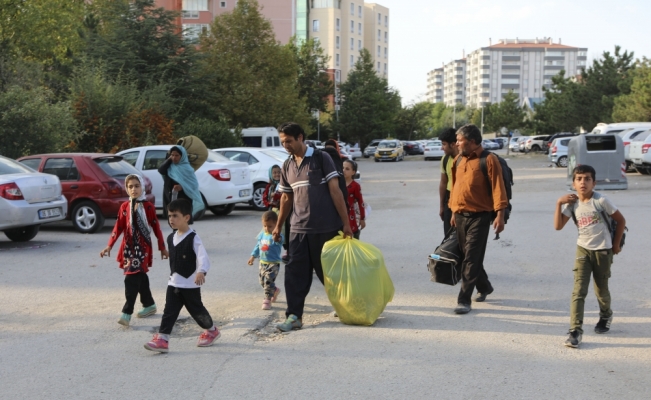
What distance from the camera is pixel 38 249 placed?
11.9 meters

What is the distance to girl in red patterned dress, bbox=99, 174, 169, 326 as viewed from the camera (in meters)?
6.90

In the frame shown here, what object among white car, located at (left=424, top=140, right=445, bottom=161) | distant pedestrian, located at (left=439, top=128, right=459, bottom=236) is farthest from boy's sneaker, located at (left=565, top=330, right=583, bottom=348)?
white car, located at (left=424, top=140, right=445, bottom=161)

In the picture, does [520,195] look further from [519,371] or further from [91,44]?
A: [91,44]

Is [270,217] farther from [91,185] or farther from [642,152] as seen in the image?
[642,152]

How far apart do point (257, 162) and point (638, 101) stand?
31.7 meters

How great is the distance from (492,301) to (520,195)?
48.7 feet

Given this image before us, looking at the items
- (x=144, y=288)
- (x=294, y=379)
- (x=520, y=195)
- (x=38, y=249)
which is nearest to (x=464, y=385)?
(x=294, y=379)

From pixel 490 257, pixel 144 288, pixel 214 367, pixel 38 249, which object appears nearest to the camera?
pixel 214 367

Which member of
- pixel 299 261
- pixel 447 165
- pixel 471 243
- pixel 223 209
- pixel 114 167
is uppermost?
pixel 447 165

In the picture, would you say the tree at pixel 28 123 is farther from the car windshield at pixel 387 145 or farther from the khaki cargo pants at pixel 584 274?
the car windshield at pixel 387 145

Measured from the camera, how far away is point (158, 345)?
19.3 feet

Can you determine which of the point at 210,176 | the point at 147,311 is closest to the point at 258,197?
the point at 210,176

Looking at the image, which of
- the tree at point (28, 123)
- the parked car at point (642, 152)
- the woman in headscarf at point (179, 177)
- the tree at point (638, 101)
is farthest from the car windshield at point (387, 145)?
the woman in headscarf at point (179, 177)

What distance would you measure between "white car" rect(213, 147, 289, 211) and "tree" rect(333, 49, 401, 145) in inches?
2253
